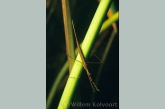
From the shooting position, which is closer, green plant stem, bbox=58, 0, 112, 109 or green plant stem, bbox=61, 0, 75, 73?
green plant stem, bbox=58, 0, 112, 109

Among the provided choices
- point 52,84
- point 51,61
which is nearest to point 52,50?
point 51,61

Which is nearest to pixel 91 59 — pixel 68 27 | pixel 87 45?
pixel 87 45

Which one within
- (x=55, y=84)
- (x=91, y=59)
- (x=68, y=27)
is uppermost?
(x=68, y=27)

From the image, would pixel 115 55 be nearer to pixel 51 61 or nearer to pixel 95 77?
pixel 95 77

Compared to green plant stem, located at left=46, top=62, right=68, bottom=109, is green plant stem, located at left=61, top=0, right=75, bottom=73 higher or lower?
higher

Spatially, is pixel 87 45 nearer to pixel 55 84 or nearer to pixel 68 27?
pixel 68 27
